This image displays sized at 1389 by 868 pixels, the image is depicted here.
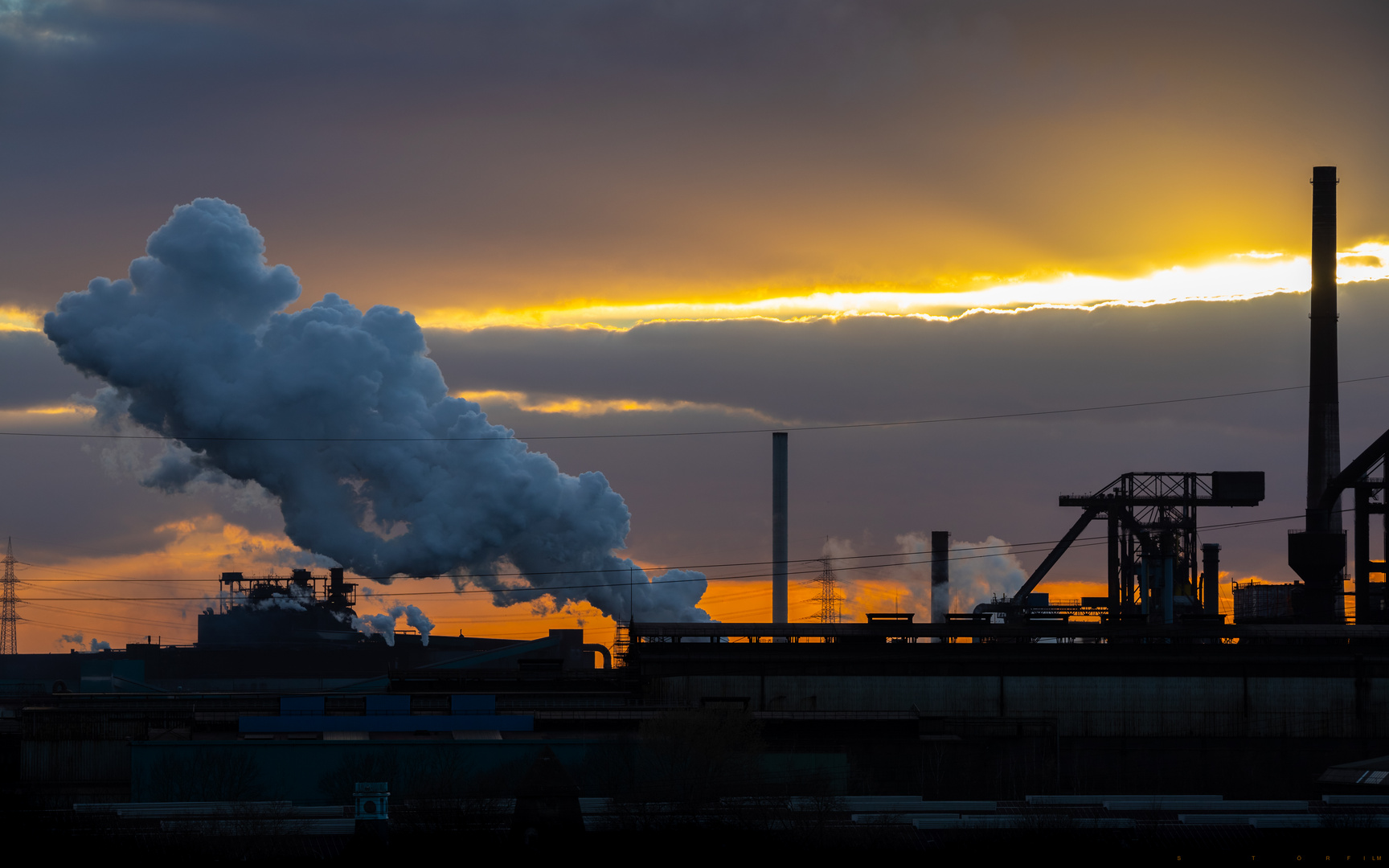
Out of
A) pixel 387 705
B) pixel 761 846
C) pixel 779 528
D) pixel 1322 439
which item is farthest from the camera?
pixel 779 528

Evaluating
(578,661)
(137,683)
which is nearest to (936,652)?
(578,661)

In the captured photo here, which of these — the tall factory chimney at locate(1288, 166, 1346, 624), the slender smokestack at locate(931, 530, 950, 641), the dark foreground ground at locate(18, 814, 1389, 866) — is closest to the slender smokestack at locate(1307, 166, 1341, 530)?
the tall factory chimney at locate(1288, 166, 1346, 624)

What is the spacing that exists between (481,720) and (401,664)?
87.8m

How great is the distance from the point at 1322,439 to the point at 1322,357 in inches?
213

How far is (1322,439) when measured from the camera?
3654 inches

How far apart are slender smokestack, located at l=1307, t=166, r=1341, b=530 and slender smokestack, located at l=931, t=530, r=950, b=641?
2802 centimetres

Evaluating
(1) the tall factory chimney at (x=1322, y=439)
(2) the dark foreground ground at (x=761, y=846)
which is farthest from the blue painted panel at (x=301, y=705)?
(1) the tall factory chimney at (x=1322, y=439)

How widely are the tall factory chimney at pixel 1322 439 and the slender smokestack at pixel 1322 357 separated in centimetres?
5

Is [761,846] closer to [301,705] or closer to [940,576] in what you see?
[301,705]

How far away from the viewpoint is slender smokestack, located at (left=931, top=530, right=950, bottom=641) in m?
110

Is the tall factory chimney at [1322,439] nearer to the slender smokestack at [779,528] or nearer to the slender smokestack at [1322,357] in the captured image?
the slender smokestack at [1322,357]

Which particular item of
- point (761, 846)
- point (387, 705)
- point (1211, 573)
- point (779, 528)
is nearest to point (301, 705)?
point (387, 705)

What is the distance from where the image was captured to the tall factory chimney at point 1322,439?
87.7 meters

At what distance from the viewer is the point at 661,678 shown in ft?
222
